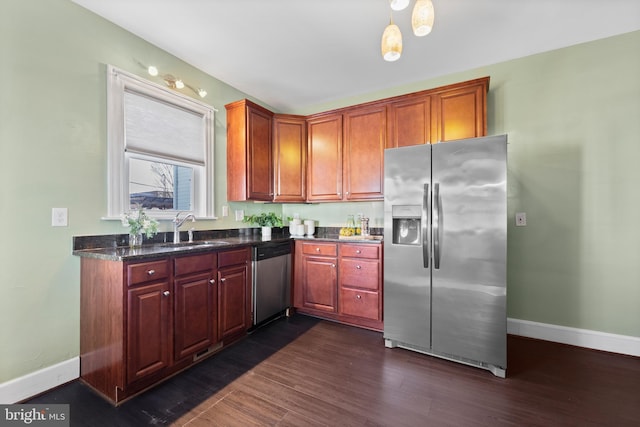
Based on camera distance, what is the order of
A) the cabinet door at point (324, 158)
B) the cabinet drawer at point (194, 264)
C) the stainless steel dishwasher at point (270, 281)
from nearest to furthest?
the cabinet drawer at point (194, 264) → the stainless steel dishwasher at point (270, 281) → the cabinet door at point (324, 158)

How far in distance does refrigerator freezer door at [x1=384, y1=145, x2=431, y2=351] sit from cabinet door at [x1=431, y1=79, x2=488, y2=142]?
0.65 meters

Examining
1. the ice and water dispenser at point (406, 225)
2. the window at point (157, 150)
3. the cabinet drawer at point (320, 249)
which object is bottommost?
the cabinet drawer at point (320, 249)

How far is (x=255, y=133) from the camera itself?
3.23m

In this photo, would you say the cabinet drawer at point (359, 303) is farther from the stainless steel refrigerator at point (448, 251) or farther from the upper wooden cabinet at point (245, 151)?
the upper wooden cabinet at point (245, 151)

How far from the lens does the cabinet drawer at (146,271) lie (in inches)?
67.5

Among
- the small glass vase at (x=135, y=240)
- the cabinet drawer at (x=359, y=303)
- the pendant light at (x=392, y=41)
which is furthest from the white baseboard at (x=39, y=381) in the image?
the pendant light at (x=392, y=41)

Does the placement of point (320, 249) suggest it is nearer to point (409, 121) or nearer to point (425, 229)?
point (425, 229)

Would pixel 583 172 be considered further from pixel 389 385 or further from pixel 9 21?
pixel 9 21

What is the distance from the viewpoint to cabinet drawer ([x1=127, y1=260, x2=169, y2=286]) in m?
1.72

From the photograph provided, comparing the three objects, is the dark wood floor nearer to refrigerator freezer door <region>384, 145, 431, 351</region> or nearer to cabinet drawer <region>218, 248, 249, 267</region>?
refrigerator freezer door <region>384, 145, 431, 351</region>

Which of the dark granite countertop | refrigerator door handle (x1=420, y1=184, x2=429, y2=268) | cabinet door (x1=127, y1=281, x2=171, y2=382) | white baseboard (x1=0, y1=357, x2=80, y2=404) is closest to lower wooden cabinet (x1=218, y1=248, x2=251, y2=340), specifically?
the dark granite countertop

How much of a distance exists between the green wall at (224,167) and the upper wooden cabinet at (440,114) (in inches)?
15.1

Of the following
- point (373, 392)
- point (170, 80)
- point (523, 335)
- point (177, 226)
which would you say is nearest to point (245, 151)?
point (170, 80)

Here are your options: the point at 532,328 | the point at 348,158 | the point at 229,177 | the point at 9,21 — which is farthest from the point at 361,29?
the point at 532,328
